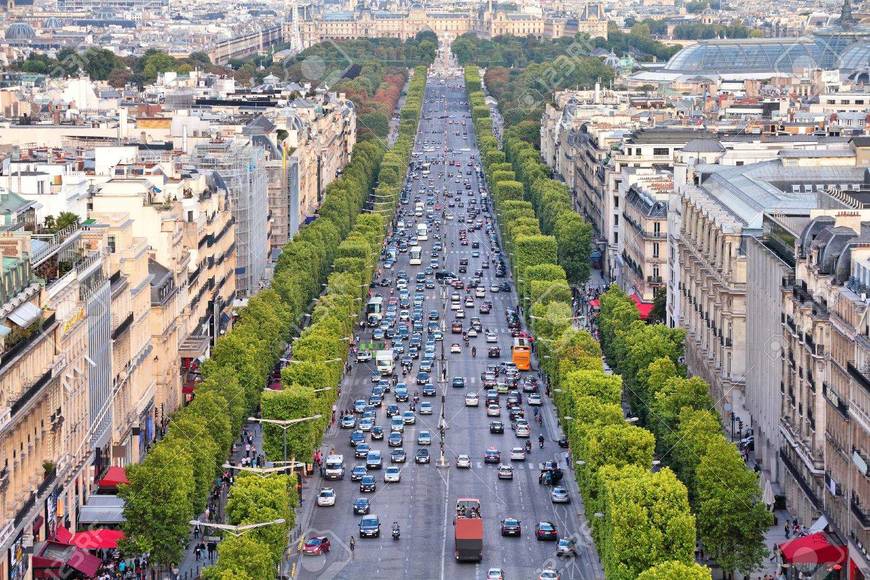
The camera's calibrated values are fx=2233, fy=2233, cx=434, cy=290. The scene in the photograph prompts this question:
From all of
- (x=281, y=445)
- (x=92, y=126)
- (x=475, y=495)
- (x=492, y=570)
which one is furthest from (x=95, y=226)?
(x=92, y=126)

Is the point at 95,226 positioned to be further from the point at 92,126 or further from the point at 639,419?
the point at 92,126

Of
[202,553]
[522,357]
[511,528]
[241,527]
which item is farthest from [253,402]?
[241,527]

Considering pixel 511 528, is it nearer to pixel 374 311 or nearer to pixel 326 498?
pixel 326 498

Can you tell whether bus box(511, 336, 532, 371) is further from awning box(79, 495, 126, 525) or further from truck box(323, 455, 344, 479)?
awning box(79, 495, 126, 525)

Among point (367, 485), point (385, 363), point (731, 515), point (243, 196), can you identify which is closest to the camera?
point (731, 515)

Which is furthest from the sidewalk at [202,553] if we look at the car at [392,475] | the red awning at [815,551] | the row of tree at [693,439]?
the red awning at [815,551]

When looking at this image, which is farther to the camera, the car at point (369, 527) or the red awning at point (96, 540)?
the car at point (369, 527)

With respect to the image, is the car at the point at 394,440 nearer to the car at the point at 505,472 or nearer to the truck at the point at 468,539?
the car at the point at 505,472
